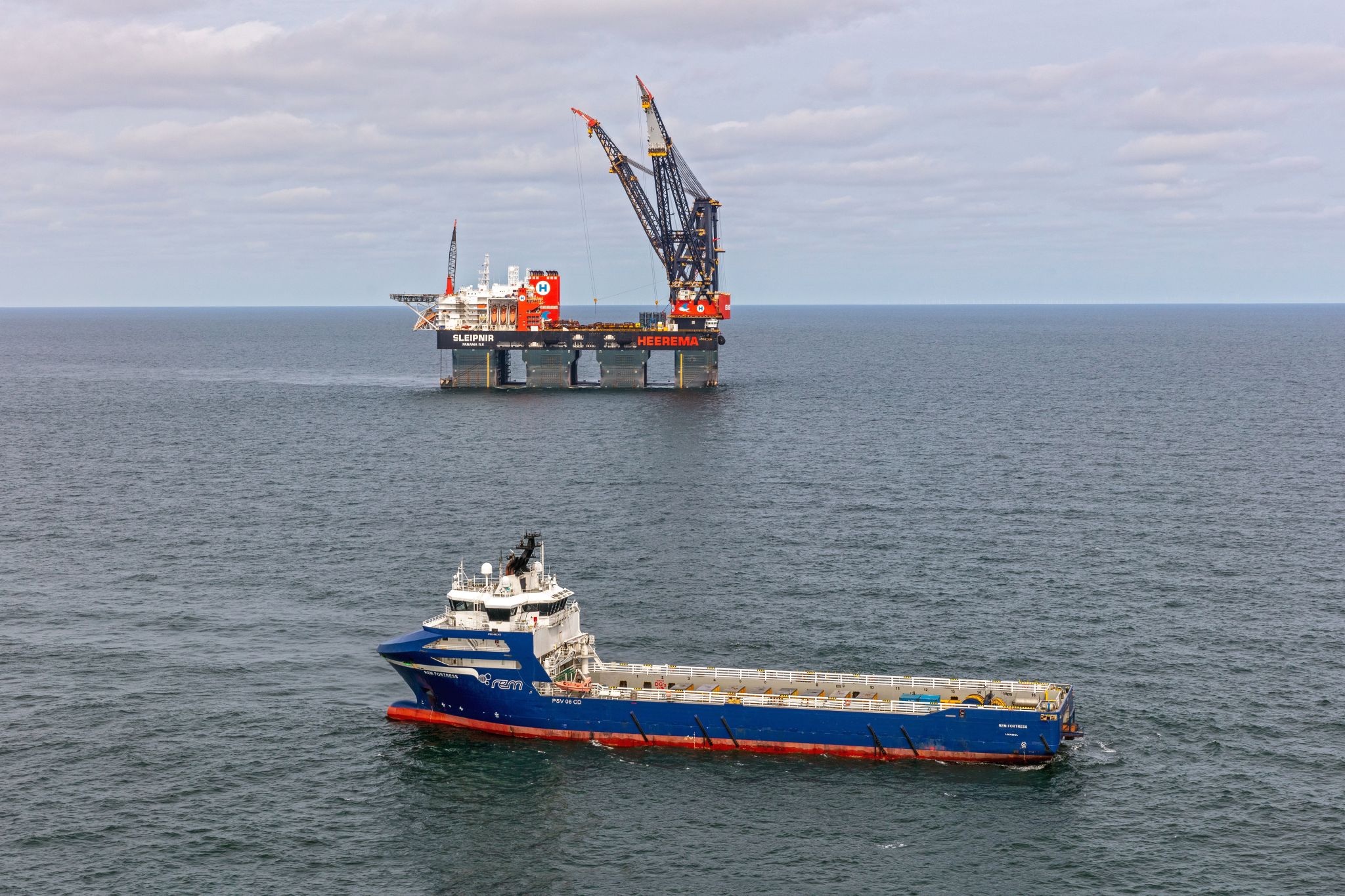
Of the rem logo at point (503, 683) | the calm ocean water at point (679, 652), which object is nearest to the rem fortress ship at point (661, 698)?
the rem logo at point (503, 683)

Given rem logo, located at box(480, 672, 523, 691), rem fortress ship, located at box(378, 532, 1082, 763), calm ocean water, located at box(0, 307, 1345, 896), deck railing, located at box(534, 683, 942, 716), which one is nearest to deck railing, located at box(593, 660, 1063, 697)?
rem fortress ship, located at box(378, 532, 1082, 763)

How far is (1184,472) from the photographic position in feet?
435

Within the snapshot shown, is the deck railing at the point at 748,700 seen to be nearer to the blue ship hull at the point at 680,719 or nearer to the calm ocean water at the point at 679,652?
the blue ship hull at the point at 680,719

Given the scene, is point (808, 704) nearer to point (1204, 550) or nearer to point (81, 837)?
point (81, 837)

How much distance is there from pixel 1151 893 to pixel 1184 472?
9093 centimetres

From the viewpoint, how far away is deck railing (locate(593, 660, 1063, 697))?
64.6m

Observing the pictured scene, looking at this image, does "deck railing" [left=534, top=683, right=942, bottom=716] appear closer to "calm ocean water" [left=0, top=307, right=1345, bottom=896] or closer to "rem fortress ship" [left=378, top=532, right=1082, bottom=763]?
"rem fortress ship" [left=378, top=532, right=1082, bottom=763]

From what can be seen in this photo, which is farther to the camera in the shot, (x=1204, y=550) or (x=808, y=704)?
(x=1204, y=550)

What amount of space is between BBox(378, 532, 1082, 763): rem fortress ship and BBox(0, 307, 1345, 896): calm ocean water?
133 cm

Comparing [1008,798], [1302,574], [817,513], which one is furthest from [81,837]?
[1302,574]

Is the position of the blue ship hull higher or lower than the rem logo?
lower

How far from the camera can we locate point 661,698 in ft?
211

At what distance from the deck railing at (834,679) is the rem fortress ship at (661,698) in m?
0.08

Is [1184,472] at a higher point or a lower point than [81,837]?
higher
